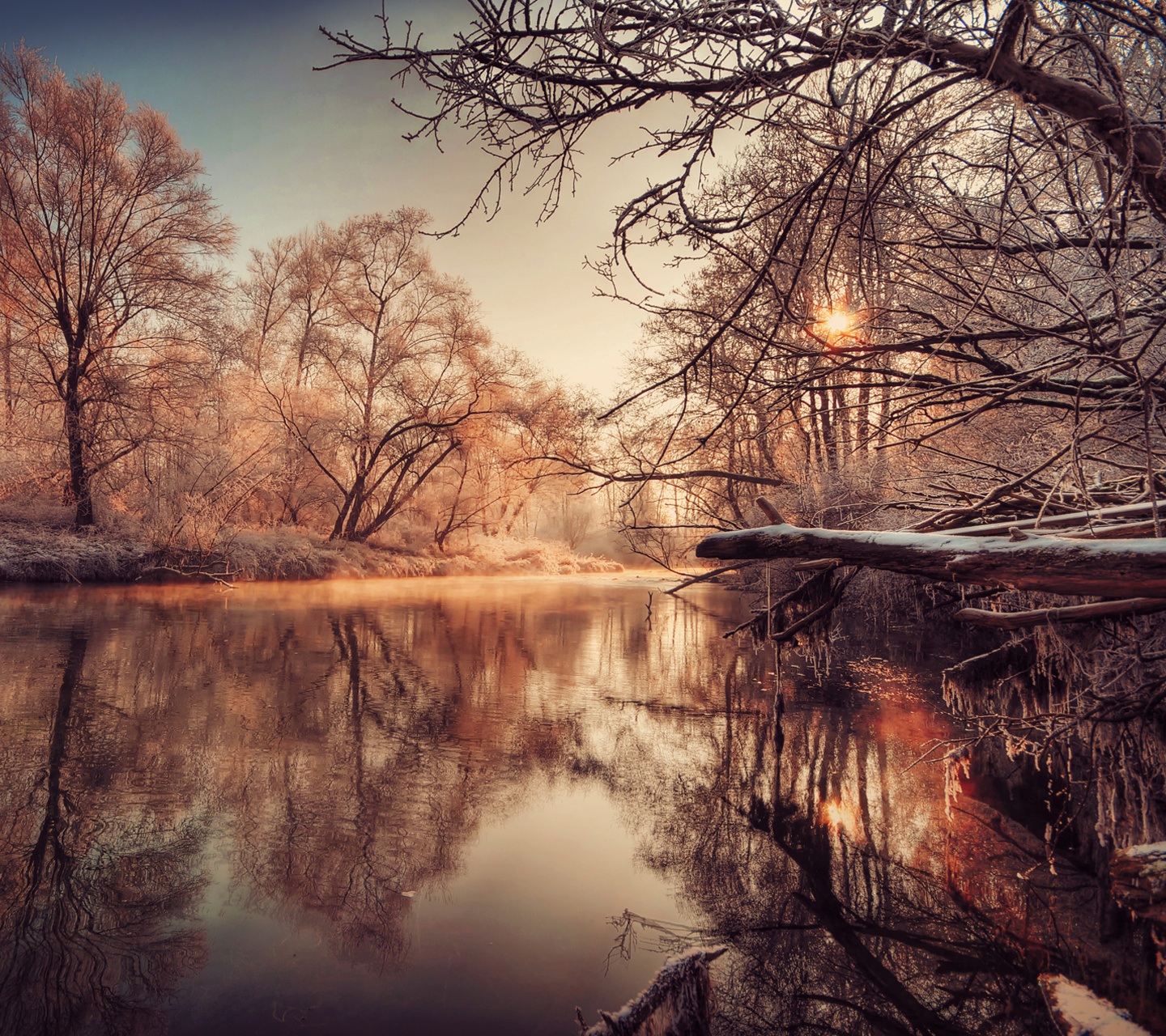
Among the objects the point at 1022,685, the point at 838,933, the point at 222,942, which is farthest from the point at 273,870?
the point at 1022,685

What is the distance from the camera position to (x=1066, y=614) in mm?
2807

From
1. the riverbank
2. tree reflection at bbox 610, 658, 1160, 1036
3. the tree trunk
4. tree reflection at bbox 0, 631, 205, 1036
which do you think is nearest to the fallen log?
tree reflection at bbox 610, 658, 1160, 1036

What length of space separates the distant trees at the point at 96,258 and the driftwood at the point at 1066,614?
1805 centimetres

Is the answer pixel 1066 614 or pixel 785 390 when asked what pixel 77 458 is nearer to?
pixel 785 390

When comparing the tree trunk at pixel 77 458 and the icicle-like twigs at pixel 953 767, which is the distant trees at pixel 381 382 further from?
the icicle-like twigs at pixel 953 767

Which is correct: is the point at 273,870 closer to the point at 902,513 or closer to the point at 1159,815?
the point at 1159,815

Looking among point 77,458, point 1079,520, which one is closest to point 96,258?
point 77,458

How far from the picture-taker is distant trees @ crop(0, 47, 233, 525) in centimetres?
1587

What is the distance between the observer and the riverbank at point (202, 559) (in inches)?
567

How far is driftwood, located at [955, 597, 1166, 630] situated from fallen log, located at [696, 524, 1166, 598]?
0.63 m

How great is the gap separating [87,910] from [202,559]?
1544cm

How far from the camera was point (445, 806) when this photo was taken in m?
4.20

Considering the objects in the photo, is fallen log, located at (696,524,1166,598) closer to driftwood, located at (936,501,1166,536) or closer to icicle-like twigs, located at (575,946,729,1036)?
driftwood, located at (936,501,1166,536)

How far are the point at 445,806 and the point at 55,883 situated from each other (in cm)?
195
